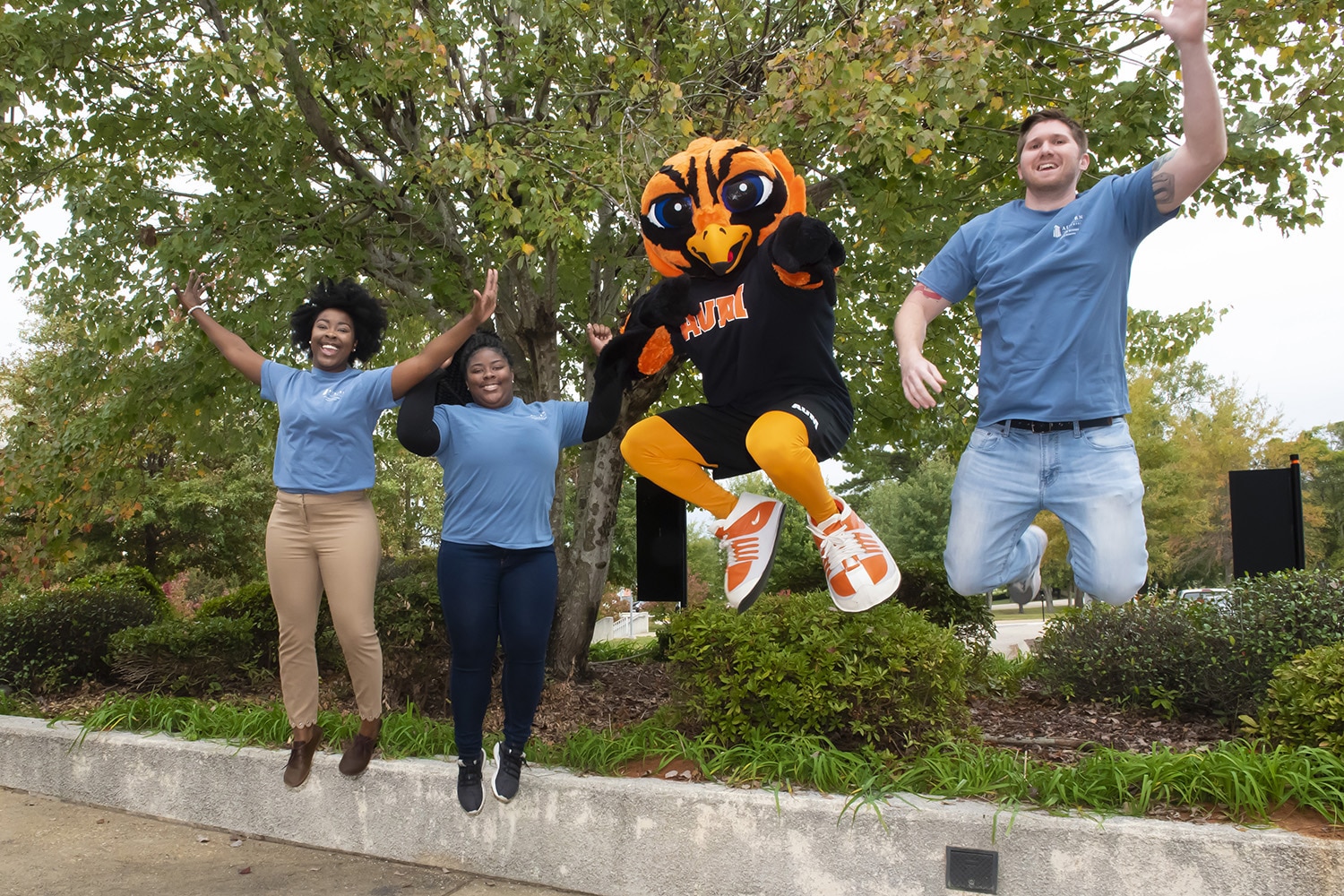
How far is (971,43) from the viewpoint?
14.7ft

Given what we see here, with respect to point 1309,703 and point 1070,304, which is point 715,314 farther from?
point 1309,703

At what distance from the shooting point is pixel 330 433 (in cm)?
423

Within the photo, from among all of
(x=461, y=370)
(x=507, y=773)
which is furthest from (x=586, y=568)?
(x=461, y=370)

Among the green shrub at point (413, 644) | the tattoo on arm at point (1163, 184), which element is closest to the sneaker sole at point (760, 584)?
the tattoo on arm at point (1163, 184)

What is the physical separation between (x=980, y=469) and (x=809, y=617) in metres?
1.54

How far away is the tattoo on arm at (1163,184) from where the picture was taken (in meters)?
3.05

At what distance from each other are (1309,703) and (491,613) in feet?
11.1

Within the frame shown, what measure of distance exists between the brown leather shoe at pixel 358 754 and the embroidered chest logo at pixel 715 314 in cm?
248

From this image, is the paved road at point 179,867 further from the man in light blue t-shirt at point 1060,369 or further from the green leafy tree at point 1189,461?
the green leafy tree at point 1189,461

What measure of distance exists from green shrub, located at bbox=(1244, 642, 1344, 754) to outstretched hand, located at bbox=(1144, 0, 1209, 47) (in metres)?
2.80

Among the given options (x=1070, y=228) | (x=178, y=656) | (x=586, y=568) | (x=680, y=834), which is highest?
(x=1070, y=228)

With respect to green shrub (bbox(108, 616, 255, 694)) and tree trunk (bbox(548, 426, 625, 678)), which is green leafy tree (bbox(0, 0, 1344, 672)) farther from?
green shrub (bbox(108, 616, 255, 694))

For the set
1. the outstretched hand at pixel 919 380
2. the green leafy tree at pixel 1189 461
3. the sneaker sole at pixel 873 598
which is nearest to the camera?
the outstretched hand at pixel 919 380

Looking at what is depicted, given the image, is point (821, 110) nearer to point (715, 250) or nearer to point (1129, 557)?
point (715, 250)
